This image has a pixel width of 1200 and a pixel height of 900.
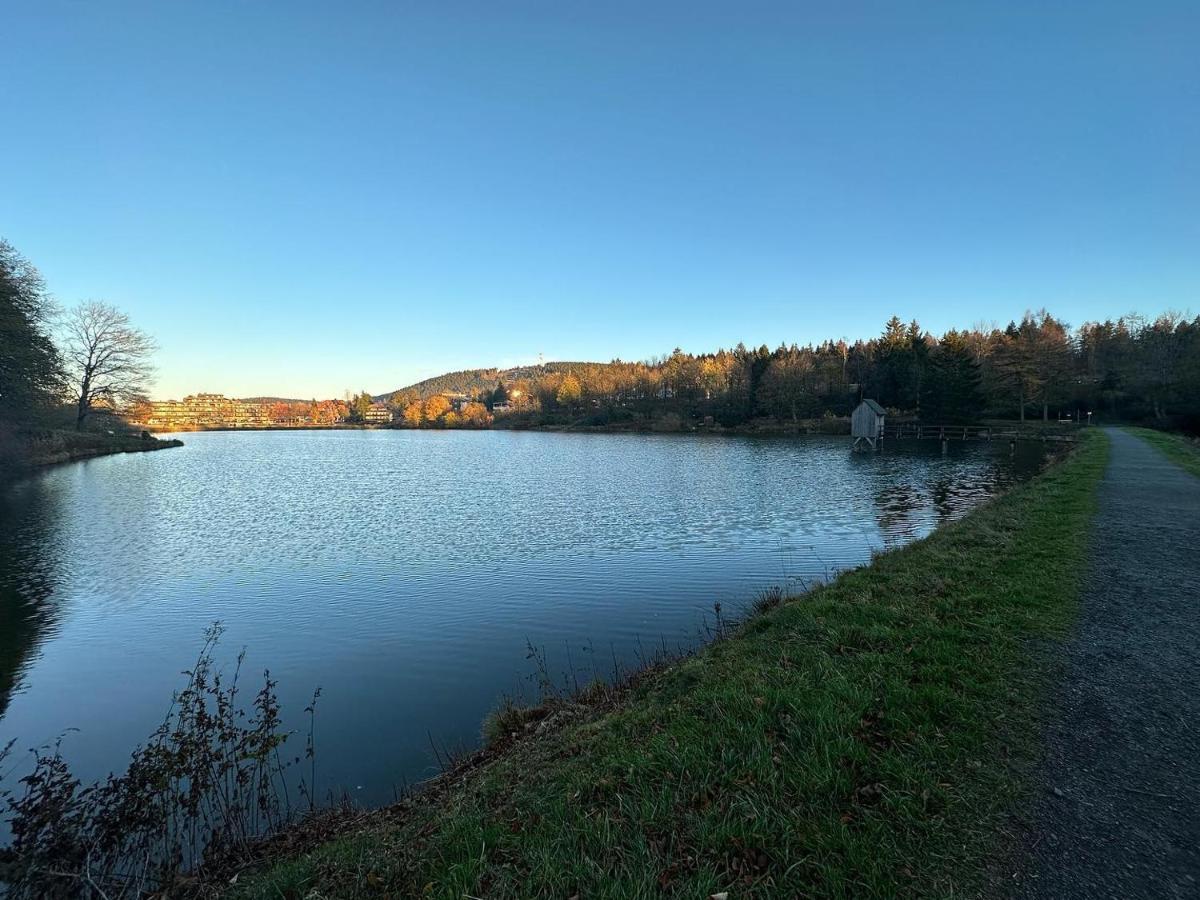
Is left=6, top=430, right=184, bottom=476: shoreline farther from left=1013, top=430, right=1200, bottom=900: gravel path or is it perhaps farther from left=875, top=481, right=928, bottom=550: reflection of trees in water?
left=1013, top=430, right=1200, bottom=900: gravel path

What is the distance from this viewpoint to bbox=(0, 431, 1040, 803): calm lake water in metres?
8.08

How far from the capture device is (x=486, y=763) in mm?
5945

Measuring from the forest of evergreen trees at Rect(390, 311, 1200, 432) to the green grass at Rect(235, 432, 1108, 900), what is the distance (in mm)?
58195

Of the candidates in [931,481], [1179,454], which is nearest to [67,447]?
[931,481]

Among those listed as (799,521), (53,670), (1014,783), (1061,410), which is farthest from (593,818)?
(1061,410)

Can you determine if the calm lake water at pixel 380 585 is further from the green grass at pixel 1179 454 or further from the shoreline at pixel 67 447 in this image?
the shoreline at pixel 67 447

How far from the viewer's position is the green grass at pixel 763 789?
3.27 m

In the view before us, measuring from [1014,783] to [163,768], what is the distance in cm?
751

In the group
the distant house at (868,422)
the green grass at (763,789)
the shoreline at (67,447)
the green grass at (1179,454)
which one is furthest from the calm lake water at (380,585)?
the distant house at (868,422)

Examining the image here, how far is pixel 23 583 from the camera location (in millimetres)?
→ 13500

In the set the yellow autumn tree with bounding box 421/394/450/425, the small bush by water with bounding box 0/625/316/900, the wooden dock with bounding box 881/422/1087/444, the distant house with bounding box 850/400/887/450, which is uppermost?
the yellow autumn tree with bounding box 421/394/450/425

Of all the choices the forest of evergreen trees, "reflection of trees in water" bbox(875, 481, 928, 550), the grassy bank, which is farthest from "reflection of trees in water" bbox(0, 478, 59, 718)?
the forest of evergreen trees

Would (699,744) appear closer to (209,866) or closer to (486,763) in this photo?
(486,763)

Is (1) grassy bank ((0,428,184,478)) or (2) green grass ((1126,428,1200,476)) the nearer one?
(2) green grass ((1126,428,1200,476))
